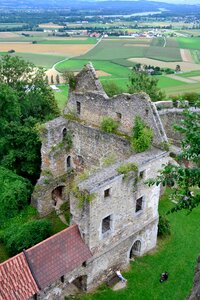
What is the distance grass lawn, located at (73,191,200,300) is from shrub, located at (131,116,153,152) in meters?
6.32

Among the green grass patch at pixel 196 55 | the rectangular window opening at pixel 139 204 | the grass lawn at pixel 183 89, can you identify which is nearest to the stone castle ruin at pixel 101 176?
the rectangular window opening at pixel 139 204

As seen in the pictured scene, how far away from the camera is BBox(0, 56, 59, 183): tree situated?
27125mm

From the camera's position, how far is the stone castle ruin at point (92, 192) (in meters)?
17.2

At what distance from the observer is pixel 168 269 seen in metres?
20.9

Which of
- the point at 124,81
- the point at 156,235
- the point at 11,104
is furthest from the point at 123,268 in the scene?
the point at 124,81

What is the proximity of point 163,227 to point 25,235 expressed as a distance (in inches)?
325

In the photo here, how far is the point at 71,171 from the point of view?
25719 mm

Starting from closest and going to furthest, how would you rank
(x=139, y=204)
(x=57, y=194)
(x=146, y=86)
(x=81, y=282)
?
(x=81, y=282) → (x=139, y=204) → (x=57, y=194) → (x=146, y=86)

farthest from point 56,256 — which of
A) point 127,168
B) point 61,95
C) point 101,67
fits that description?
point 101,67

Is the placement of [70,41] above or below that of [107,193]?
above

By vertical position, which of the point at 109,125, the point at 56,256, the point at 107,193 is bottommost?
the point at 56,256

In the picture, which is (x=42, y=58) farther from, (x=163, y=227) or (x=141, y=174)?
(x=141, y=174)

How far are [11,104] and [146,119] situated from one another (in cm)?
1213

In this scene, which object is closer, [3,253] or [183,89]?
[3,253]
